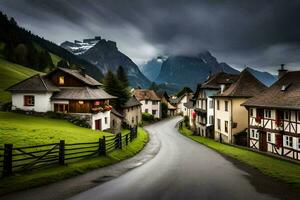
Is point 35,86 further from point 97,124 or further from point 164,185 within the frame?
point 164,185

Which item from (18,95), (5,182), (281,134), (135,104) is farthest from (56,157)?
(135,104)

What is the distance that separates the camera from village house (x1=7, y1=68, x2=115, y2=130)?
44.3 m

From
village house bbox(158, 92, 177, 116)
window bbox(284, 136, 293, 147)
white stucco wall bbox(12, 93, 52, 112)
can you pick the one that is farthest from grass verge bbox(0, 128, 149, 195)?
village house bbox(158, 92, 177, 116)

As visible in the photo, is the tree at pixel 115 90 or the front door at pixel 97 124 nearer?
the front door at pixel 97 124

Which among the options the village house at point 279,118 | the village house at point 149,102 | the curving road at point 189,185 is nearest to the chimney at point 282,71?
the village house at point 279,118

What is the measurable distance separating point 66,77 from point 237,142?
98.9 ft

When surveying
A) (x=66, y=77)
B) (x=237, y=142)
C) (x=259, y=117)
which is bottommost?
(x=237, y=142)

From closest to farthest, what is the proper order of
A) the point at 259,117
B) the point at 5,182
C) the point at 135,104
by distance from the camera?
1. the point at 5,182
2. the point at 259,117
3. the point at 135,104

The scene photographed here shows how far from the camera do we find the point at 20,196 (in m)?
12.8

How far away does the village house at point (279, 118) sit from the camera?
30516mm

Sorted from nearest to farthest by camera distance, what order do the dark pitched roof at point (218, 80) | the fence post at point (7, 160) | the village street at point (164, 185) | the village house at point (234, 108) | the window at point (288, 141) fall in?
the village street at point (164, 185), the fence post at point (7, 160), the window at point (288, 141), the village house at point (234, 108), the dark pitched roof at point (218, 80)

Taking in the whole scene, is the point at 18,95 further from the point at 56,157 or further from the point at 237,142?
the point at 237,142

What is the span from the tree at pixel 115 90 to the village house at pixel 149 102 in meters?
33.4

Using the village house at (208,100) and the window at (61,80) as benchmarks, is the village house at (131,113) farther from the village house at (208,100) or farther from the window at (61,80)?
the window at (61,80)
